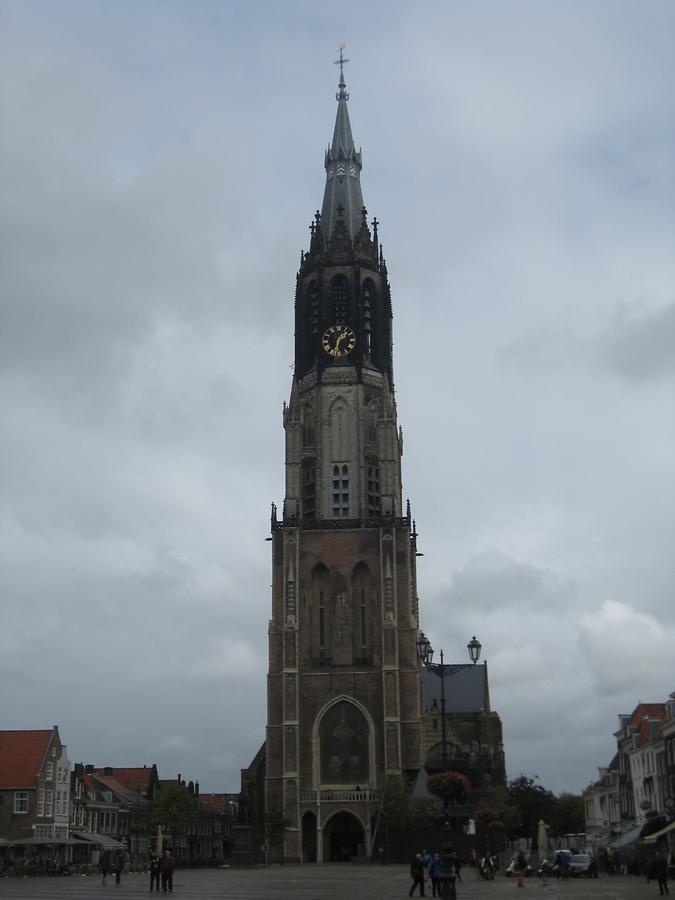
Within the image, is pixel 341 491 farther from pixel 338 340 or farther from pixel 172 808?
pixel 172 808

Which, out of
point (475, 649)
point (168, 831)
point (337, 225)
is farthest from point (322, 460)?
point (475, 649)

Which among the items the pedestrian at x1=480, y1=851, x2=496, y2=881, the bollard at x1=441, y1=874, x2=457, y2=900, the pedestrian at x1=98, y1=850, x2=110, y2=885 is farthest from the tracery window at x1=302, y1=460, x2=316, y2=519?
the bollard at x1=441, y1=874, x2=457, y2=900

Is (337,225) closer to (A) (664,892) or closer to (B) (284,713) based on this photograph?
(B) (284,713)

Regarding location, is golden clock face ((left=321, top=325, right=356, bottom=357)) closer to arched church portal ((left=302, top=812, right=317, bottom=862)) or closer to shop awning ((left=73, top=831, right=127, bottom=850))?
arched church portal ((left=302, top=812, right=317, bottom=862))

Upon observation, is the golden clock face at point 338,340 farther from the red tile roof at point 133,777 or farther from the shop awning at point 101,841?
the red tile roof at point 133,777

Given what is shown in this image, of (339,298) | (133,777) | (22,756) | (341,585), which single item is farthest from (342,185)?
(133,777)

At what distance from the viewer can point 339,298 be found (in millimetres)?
91188

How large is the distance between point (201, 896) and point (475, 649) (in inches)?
446

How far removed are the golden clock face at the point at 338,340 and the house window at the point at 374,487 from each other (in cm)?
1039

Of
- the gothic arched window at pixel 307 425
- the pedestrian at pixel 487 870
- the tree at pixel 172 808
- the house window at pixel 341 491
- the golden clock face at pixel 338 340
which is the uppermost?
the golden clock face at pixel 338 340

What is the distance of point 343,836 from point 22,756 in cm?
2278

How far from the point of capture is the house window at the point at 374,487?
8456cm

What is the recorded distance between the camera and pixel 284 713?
2975 inches

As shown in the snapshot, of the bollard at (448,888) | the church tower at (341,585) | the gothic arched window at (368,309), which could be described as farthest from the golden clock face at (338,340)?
the bollard at (448,888)
